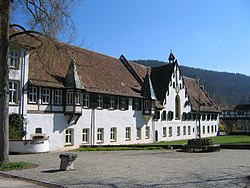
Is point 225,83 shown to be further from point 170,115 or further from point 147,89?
point 147,89

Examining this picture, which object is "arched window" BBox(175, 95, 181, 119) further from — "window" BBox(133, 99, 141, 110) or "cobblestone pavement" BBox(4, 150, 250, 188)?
"cobblestone pavement" BBox(4, 150, 250, 188)

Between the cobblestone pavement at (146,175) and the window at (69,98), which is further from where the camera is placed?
the window at (69,98)

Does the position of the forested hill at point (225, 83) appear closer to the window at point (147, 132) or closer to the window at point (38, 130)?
the window at point (147, 132)

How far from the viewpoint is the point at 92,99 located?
32500 millimetres

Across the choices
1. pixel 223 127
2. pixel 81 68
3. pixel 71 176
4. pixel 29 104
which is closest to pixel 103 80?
pixel 81 68

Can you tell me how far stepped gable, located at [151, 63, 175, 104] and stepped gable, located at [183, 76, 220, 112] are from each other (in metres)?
8.09

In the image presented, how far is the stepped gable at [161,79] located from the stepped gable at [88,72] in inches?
123

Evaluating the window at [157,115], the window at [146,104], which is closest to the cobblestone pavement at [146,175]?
the window at [146,104]

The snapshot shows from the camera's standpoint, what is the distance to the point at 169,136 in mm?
47281

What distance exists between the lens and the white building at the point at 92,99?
25953 mm

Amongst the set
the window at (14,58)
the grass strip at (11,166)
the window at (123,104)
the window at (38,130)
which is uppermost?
the window at (14,58)

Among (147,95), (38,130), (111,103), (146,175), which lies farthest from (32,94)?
(147,95)

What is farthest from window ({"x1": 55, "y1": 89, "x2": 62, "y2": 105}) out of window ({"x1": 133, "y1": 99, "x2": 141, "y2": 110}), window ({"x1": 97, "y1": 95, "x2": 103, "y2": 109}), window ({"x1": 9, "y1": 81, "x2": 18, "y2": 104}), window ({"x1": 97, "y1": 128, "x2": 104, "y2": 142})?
window ({"x1": 133, "y1": 99, "x2": 141, "y2": 110})

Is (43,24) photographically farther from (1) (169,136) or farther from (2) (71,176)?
(1) (169,136)
